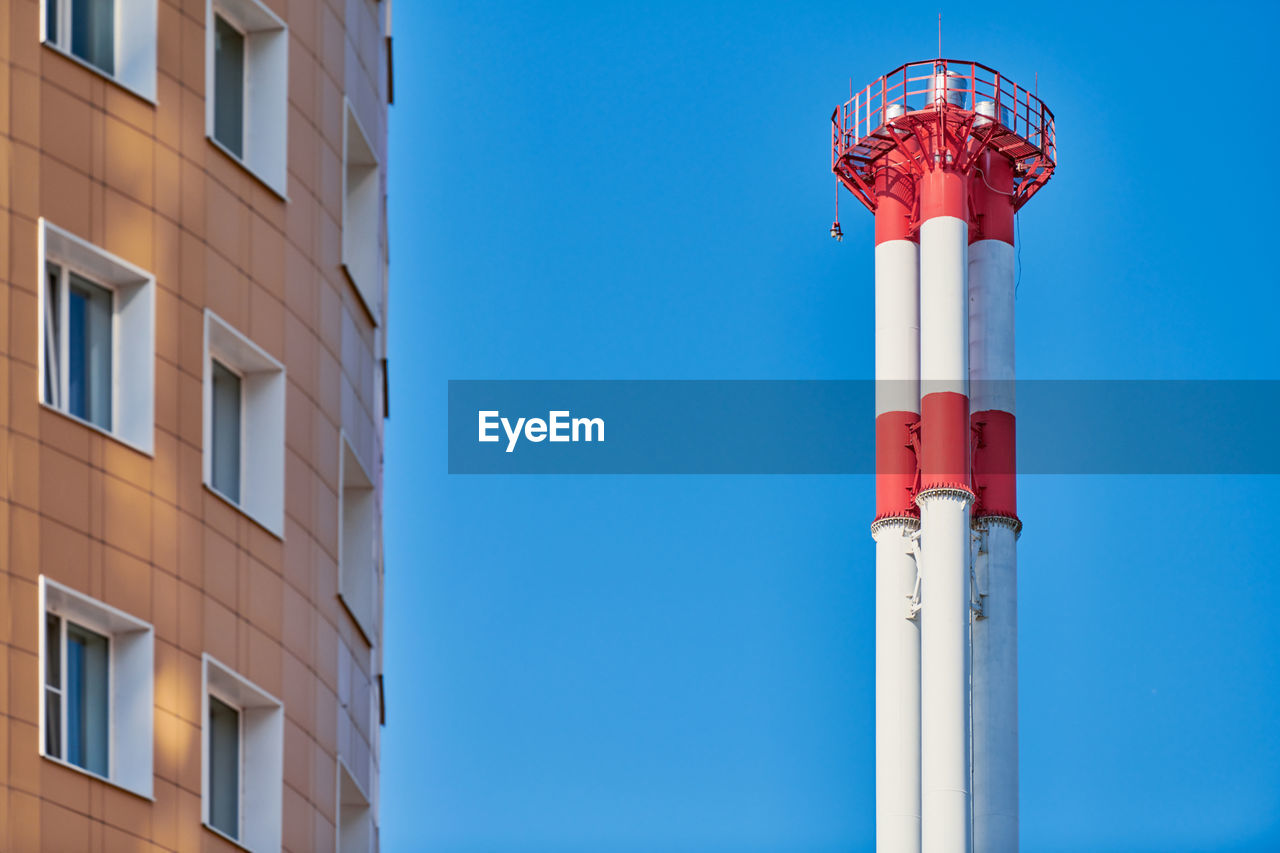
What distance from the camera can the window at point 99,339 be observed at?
110 feet

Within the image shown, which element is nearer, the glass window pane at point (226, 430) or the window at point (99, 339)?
the window at point (99, 339)

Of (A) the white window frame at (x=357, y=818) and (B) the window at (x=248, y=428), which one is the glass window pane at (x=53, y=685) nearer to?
(B) the window at (x=248, y=428)

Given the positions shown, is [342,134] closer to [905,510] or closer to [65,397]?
[65,397]

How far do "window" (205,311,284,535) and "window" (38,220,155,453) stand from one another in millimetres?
2170

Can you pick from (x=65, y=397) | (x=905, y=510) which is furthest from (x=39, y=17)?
(x=905, y=510)

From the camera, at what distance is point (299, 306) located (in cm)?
3925

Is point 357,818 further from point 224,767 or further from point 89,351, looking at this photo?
point 89,351

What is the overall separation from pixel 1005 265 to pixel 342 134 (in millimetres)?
46377

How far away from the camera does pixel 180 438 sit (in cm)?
3519

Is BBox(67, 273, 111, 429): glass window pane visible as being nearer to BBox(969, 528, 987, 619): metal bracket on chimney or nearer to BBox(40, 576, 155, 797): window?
BBox(40, 576, 155, 797): window

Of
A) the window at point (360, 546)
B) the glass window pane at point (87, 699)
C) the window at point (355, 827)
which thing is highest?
the window at point (360, 546)

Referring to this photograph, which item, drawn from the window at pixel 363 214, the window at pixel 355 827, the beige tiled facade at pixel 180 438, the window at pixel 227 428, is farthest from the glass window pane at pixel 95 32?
the window at pixel 355 827

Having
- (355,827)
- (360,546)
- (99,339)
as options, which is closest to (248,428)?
(99,339)

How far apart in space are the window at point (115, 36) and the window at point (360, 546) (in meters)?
10.0
